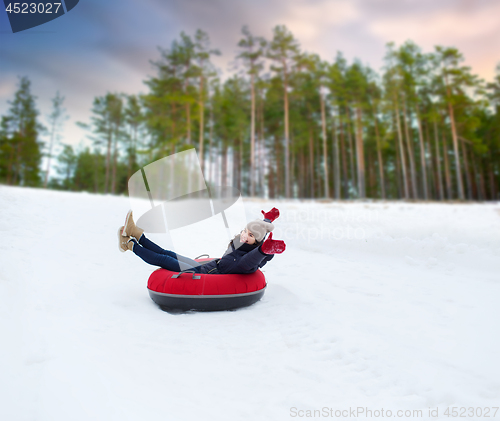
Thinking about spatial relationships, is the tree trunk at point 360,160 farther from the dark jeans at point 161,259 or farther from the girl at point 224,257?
the dark jeans at point 161,259

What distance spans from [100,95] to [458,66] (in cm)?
3230

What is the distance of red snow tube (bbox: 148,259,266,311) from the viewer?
3.28 metres

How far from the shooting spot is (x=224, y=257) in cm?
367

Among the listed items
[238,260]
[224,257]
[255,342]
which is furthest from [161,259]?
[255,342]

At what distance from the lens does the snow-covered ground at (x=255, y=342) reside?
5.77ft

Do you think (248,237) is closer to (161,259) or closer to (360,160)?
(161,259)

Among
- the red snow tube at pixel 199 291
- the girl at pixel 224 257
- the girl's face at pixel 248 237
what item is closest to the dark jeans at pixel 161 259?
the girl at pixel 224 257

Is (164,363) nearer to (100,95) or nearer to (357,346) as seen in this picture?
(357,346)

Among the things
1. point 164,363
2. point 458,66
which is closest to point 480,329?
point 164,363

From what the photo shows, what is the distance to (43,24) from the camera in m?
7.12

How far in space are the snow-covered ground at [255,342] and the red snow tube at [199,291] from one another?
14 cm

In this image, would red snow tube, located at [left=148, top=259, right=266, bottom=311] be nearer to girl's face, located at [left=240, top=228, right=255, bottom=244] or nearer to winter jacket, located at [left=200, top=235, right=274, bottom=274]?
winter jacket, located at [left=200, top=235, right=274, bottom=274]

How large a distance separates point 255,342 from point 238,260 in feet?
3.80

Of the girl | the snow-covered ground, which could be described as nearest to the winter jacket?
the girl
